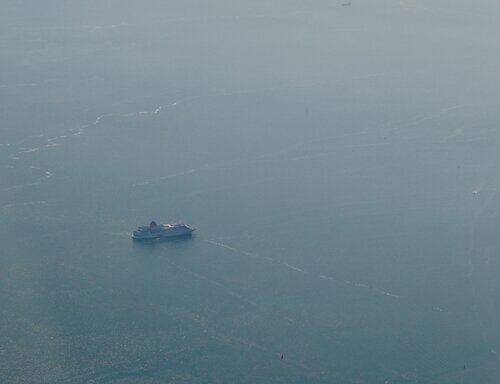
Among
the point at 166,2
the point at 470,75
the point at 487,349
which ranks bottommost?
the point at 487,349

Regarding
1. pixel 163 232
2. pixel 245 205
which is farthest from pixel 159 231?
pixel 245 205

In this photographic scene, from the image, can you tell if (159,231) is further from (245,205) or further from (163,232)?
(245,205)

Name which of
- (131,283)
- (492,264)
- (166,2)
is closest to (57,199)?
(131,283)

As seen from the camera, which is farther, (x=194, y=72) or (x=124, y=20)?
(x=124, y=20)

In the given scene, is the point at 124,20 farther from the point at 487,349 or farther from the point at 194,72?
the point at 487,349

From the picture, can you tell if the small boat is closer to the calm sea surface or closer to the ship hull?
the ship hull

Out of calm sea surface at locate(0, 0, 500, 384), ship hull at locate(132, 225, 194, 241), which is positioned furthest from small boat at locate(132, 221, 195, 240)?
calm sea surface at locate(0, 0, 500, 384)
